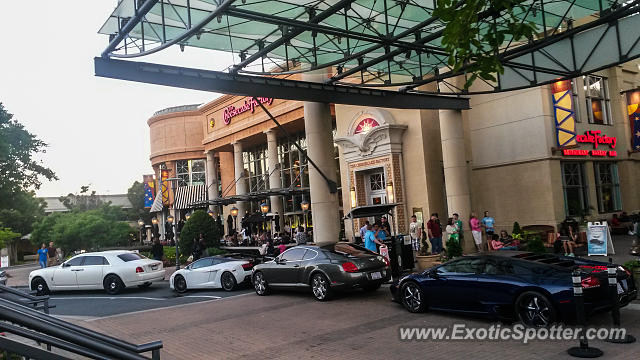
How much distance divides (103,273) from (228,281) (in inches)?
192

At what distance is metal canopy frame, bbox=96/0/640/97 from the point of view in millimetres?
12875

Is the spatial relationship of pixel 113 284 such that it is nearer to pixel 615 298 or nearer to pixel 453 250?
pixel 453 250

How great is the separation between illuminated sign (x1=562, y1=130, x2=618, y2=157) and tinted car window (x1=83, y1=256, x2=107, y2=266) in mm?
19720

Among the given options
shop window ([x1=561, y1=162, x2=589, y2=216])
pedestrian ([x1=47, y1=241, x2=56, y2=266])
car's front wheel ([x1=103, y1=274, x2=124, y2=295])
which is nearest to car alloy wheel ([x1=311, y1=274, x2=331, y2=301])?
car's front wheel ([x1=103, y1=274, x2=124, y2=295])

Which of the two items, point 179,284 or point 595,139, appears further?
point 595,139

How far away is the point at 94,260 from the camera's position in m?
17.9

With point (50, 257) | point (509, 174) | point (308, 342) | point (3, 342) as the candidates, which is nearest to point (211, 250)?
point (50, 257)

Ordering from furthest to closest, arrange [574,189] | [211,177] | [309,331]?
[211,177] < [574,189] < [309,331]

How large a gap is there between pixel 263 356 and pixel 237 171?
34.4 meters

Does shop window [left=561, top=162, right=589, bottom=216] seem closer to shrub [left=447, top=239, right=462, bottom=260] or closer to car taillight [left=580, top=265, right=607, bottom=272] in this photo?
shrub [left=447, top=239, right=462, bottom=260]

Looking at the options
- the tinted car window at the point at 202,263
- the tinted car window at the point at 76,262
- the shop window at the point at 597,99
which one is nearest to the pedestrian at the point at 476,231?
the shop window at the point at 597,99

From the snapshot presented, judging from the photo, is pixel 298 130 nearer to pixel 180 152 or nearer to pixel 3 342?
pixel 180 152

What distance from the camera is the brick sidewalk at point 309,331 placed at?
7.61 metres

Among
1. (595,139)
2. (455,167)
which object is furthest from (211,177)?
(595,139)
